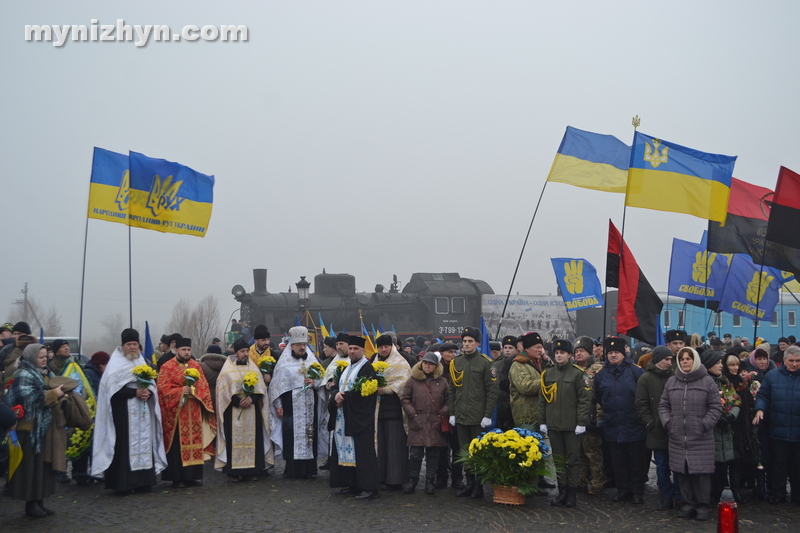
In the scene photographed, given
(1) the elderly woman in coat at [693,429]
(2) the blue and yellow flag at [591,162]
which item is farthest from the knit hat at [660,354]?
(2) the blue and yellow flag at [591,162]

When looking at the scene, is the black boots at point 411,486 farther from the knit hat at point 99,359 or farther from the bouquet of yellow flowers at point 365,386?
the knit hat at point 99,359

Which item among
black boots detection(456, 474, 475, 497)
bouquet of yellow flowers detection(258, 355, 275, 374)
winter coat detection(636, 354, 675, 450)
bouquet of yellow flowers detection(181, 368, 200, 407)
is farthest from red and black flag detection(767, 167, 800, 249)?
bouquet of yellow flowers detection(181, 368, 200, 407)

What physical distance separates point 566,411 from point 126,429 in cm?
537

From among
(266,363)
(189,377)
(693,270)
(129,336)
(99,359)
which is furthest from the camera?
(693,270)

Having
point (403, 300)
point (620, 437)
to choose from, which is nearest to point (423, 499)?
point (620, 437)

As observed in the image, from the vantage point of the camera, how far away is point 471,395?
8820 millimetres

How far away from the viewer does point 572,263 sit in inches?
738

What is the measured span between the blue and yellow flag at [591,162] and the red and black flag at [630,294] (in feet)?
6.76

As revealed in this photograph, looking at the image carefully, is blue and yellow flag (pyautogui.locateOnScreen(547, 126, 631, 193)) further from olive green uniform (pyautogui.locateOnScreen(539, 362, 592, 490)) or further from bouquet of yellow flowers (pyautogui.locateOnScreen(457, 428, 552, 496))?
bouquet of yellow flowers (pyautogui.locateOnScreen(457, 428, 552, 496))

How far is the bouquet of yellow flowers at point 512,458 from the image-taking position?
800cm

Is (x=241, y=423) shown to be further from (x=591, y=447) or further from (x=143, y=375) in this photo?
(x=591, y=447)

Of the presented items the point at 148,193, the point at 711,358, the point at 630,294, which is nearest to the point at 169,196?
the point at 148,193

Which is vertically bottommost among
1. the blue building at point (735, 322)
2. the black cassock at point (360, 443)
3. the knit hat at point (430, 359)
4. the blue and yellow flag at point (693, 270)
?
the black cassock at point (360, 443)

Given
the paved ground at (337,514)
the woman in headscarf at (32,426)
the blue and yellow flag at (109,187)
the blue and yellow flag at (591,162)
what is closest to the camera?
the paved ground at (337,514)
